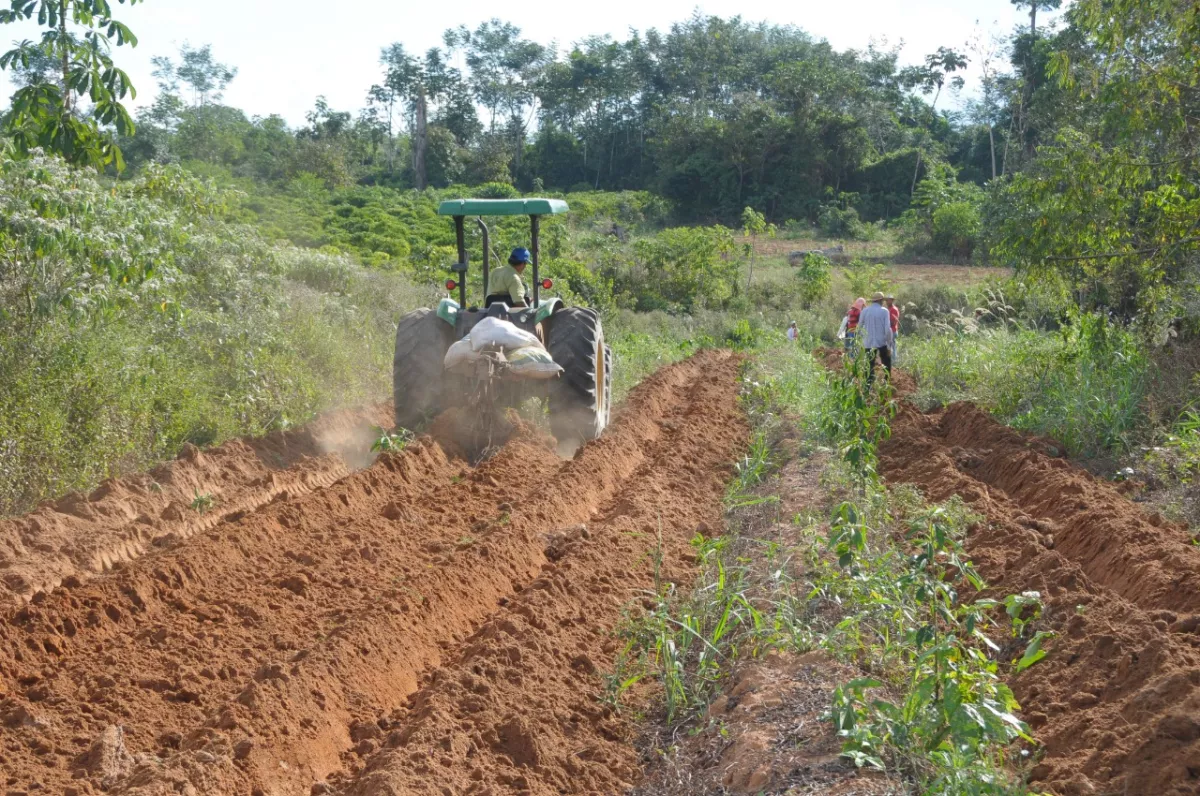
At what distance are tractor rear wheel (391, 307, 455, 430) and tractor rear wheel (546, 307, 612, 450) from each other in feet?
3.17

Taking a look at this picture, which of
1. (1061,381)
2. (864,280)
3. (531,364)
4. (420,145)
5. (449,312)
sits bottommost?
(1061,381)

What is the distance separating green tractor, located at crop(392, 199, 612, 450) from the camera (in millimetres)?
9570

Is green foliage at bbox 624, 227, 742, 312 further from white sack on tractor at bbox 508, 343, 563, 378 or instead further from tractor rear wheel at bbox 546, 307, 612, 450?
white sack on tractor at bbox 508, 343, 563, 378

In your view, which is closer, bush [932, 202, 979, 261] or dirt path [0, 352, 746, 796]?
dirt path [0, 352, 746, 796]

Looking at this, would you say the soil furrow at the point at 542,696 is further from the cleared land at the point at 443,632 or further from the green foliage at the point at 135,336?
the green foliage at the point at 135,336

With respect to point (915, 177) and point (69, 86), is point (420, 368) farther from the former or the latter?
point (915, 177)

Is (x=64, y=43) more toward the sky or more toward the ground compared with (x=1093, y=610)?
more toward the sky

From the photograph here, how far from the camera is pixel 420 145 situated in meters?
52.9

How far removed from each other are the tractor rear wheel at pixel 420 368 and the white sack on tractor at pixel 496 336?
0.91 meters

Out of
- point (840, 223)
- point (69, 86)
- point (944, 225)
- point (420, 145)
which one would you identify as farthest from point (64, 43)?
point (420, 145)

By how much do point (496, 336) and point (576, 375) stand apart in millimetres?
1197

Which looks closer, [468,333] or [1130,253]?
[468,333]

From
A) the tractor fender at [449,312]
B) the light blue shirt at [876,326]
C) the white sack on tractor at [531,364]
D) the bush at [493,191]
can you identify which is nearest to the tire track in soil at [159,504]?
the tractor fender at [449,312]

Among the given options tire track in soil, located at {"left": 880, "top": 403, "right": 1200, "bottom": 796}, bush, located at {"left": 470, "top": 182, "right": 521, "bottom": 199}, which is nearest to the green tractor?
tire track in soil, located at {"left": 880, "top": 403, "right": 1200, "bottom": 796}
